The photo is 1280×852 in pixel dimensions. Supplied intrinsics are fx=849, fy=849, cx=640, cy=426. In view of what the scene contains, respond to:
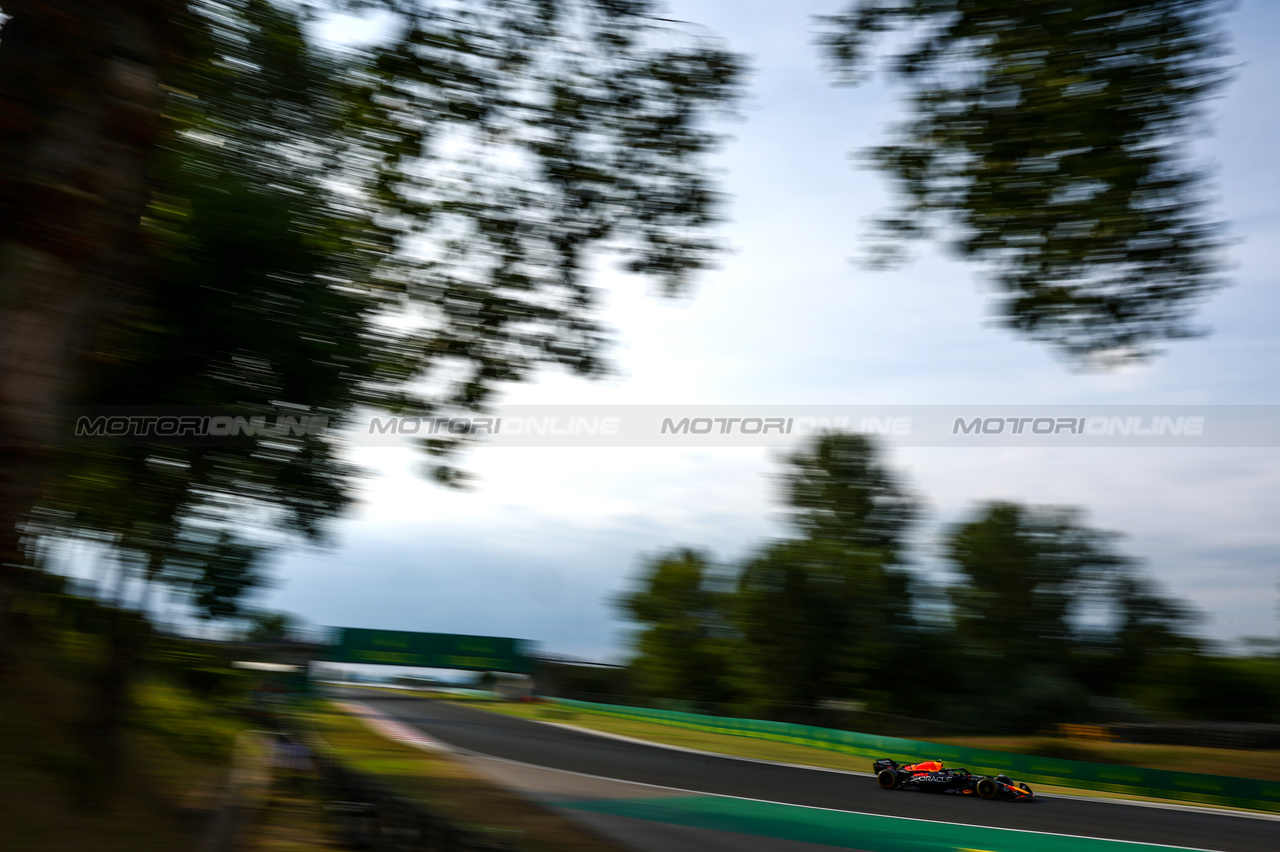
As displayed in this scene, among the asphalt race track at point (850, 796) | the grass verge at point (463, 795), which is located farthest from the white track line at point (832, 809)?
the grass verge at point (463, 795)

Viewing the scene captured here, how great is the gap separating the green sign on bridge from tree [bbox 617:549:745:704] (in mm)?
26913

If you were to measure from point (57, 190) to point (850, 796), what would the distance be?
13.5 metres

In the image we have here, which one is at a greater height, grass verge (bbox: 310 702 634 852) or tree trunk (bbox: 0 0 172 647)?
tree trunk (bbox: 0 0 172 647)

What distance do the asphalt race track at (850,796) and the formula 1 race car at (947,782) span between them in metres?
0.22

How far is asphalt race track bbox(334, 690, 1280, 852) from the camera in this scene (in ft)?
36.6

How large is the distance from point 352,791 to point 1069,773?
15.6 meters

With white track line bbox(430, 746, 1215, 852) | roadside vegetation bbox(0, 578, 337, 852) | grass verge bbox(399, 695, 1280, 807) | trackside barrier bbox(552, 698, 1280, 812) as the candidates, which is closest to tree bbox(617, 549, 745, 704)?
grass verge bbox(399, 695, 1280, 807)

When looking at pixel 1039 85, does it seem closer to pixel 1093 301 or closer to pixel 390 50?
pixel 1093 301

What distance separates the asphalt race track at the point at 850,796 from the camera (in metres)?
11.2

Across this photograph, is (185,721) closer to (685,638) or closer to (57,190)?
(57,190)

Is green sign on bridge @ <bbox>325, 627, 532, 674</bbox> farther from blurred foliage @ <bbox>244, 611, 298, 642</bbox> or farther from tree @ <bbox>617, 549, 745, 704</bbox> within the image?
tree @ <bbox>617, 549, 745, 704</bbox>

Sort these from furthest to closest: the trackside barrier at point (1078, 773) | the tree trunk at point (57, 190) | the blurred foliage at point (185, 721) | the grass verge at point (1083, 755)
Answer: the grass verge at point (1083, 755) → the trackside barrier at point (1078, 773) → the blurred foliage at point (185, 721) → the tree trunk at point (57, 190)

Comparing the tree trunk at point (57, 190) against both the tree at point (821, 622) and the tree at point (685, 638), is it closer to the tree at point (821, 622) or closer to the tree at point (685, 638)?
the tree at point (821, 622)

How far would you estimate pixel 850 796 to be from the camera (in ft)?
43.8
